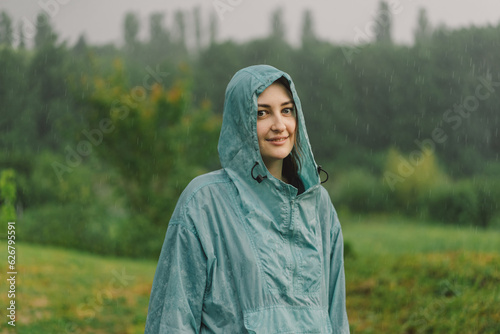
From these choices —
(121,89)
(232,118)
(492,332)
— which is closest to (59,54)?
(121,89)

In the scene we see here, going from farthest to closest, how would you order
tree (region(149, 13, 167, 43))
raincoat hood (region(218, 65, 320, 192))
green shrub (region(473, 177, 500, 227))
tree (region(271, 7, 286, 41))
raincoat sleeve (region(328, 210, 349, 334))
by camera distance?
1. tree (region(149, 13, 167, 43))
2. tree (region(271, 7, 286, 41))
3. green shrub (region(473, 177, 500, 227))
4. raincoat sleeve (region(328, 210, 349, 334))
5. raincoat hood (region(218, 65, 320, 192))

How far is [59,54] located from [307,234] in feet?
20.6

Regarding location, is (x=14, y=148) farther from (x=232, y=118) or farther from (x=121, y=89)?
(x=232, y=118)

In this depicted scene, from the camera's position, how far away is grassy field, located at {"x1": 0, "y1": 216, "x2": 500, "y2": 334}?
5449 millimetres

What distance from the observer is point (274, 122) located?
1.86m

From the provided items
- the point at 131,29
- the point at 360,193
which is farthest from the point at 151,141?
the point at 360,193

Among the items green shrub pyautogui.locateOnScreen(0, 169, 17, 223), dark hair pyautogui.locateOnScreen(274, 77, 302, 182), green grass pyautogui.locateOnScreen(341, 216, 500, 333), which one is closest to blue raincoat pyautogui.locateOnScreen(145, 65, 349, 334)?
dark hair pyautogui.locateOnScreen(274, 77, 302, 182)

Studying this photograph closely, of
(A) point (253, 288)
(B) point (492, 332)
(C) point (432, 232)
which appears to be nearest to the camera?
(A) point (253, 288)

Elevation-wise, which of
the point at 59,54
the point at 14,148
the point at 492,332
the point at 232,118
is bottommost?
the point at 492,332

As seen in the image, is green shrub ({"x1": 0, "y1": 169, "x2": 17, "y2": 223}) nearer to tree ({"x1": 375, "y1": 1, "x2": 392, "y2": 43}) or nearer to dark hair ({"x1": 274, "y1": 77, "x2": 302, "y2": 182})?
tree ({"x1": 375, "y1": 1, "x2": 392, "y2": 43})

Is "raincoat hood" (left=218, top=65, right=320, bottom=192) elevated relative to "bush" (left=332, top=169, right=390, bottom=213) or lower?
elevated

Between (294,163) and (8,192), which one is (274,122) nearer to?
(294,163)

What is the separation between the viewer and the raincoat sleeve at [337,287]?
6.38 feet

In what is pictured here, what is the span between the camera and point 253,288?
66.6 inches
